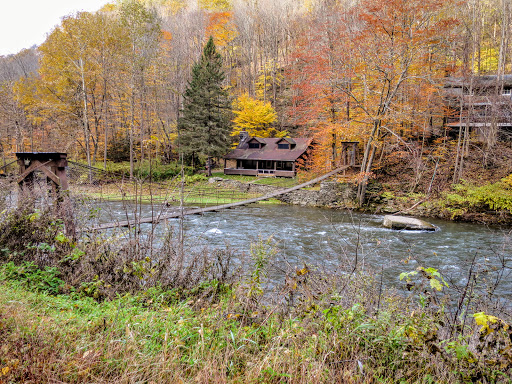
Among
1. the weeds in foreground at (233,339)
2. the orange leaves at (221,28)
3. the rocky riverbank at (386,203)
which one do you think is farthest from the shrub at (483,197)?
the orange leaves at (221,28)

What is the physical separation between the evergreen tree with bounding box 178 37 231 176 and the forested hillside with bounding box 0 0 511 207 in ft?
Result: 9.76

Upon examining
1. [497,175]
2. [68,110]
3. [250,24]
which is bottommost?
[497,175]

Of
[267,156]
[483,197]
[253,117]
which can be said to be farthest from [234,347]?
[253,117]

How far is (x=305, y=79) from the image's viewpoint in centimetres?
2552

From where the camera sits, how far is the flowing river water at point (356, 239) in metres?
8.21

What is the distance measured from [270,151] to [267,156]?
87 centimetres

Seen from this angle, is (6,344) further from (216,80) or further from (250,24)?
(250,24)

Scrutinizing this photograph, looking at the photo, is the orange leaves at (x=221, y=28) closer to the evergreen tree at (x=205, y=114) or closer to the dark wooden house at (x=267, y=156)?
the evergreen tree at (x=205, y=114)

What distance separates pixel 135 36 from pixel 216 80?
909 centimetres

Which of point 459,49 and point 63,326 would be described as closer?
point 63,326

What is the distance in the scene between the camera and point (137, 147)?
30.6 m

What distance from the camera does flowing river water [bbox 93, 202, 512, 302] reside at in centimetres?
821

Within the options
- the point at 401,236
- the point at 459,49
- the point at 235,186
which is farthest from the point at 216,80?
the point at 401,236

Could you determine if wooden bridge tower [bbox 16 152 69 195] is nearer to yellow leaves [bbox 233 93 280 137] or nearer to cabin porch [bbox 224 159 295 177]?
cabin porch [bbox 224 159 295 177]
